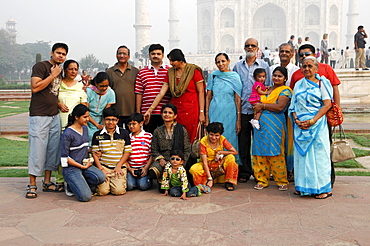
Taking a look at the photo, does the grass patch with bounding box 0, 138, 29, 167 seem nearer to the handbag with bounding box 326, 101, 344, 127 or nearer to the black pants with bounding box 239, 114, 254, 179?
the black pants with bounding box 239, 114, 254, 179

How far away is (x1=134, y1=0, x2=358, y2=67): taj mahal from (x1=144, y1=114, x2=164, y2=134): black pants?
143ft

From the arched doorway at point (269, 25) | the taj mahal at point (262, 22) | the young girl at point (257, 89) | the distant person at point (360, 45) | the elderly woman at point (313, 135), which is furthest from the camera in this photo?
the arched doorway at point (269, 25)

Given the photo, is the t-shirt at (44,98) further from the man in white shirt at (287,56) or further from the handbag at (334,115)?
the handbag at (334,115)

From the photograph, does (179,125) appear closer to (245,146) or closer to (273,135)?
(245,146)

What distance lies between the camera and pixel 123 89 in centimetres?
439

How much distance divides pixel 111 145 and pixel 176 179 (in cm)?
64

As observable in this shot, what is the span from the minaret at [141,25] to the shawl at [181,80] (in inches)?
1893

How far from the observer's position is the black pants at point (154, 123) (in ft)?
14.4

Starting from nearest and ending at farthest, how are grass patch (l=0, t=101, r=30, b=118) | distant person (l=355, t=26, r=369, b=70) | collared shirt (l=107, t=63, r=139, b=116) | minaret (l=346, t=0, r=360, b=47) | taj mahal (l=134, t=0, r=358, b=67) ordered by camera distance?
collared shirt (l=107, t=63, r=139, b=116)
grass patch (l=0, t=101, r=30, b=118)
distant person (l=355, t=26, r=369, b=70)
taj mahal (l=134, t=0, r=358, b=67)
minaret (l=346, t=0, r=360, b=47)

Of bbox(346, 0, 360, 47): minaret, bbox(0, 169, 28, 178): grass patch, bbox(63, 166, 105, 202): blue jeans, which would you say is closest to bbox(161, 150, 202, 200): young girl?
bbox(63, 166, 105, 202): blue jeans

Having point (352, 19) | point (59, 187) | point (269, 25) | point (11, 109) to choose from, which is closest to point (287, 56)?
point (59, 187)

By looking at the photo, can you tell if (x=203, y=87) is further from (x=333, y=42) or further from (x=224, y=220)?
(x=333, y=42)

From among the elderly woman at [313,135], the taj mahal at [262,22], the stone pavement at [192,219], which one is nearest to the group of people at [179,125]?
the elderly woman at [313,135]

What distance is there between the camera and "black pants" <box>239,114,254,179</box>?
427cm
